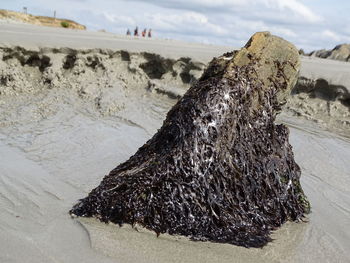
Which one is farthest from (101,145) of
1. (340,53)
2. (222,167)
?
(340,53)

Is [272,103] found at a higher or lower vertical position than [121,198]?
higher

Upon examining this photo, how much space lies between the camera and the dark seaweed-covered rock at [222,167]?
3404mm

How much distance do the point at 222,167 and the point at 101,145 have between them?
260 centimetres

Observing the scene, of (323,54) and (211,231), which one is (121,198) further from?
(323,54)

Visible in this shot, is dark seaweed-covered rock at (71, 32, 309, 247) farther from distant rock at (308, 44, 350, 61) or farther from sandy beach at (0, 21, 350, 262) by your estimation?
distant rock at (308, 44, 350, 61)

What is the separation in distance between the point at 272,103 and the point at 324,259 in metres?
1.30

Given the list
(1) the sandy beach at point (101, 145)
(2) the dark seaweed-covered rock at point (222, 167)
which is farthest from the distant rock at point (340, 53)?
(2) the dark seaweed-covered rock at point (222, 167)

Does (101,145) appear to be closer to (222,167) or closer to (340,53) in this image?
(222,167)

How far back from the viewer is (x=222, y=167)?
11.7 feet

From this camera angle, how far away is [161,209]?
338 cm

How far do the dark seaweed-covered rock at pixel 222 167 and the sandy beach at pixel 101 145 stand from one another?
14 centimetres

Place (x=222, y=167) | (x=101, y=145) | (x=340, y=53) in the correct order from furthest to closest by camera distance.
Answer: (x=340, y=53) < (x=101, y=145) < (x=222, y=167)

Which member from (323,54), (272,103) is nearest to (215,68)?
(272,103)

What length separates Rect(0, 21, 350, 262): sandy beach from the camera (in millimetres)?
3193
